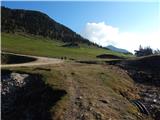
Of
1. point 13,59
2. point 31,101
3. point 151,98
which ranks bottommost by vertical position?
point 31,101

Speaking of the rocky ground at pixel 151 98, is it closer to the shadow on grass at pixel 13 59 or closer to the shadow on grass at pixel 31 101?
the shadow on grass at pixel 31 101

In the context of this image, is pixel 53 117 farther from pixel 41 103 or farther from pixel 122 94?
pixel 122 94

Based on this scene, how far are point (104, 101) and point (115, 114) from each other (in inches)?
136

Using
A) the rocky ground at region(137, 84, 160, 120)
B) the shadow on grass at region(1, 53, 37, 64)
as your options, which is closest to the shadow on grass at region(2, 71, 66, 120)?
the rocky ground at region(137, 84, 160, 120)

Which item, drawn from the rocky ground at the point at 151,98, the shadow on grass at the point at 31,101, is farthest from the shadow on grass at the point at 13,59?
the shadow on grass at the point at 31,101

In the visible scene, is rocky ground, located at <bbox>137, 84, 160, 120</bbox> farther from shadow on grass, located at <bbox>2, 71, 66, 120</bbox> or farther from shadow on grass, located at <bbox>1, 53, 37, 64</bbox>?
shadow on grass, located at <bbox>1, 53, 37, 64</bbox>

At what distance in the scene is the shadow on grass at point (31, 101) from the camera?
3716 cm

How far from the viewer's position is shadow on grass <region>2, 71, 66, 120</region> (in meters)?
37.2

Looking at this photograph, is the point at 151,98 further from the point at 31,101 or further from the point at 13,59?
the point at 13,59

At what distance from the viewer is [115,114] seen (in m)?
36.7

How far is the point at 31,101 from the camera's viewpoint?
41000mm

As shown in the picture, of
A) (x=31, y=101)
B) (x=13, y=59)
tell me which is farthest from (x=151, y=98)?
(x=13, y=59)

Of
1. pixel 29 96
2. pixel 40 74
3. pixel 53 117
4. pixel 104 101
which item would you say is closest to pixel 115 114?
pixel 104 101

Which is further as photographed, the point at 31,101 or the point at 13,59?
the point at 13,59
